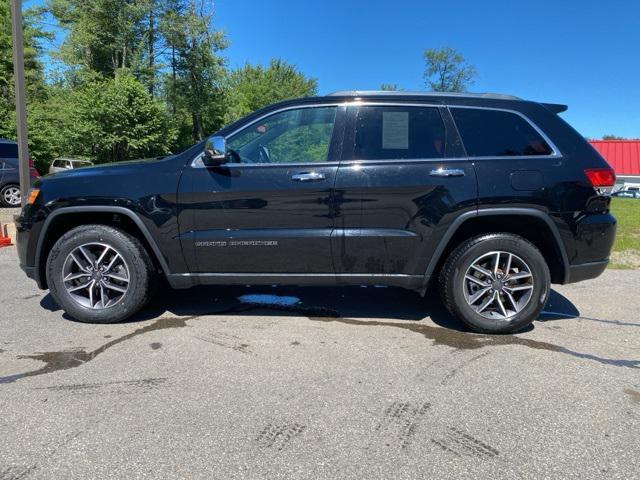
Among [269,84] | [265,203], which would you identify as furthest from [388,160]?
[269,84]

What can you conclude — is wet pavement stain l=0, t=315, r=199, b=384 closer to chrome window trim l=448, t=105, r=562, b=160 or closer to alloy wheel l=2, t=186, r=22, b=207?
chrome window trim l=448, t=105, r=562, b=160

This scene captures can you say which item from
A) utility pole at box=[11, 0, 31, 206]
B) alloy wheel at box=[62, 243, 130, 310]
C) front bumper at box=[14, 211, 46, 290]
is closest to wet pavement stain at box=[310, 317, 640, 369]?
alloy wheel at box=[62, 243, 130, 310]

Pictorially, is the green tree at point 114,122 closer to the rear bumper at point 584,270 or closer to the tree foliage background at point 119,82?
the tree foliage background at point 119,82

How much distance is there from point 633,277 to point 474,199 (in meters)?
3.63

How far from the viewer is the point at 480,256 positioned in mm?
3848

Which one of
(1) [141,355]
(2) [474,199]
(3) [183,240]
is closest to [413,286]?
(2) [474,199]

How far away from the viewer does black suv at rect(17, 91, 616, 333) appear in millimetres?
3768

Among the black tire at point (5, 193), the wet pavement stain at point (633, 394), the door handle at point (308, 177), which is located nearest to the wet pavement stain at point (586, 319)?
the wet pavement stain at point (633, 394)

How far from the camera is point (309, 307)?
465 centimetres

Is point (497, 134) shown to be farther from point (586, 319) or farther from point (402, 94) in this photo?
point (586, 319)

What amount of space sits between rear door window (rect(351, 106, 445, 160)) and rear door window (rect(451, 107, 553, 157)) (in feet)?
0.67

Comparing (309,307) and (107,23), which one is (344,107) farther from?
(107,23)

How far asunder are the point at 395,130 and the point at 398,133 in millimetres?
37

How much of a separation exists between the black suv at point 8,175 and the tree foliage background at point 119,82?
13.9 meters
